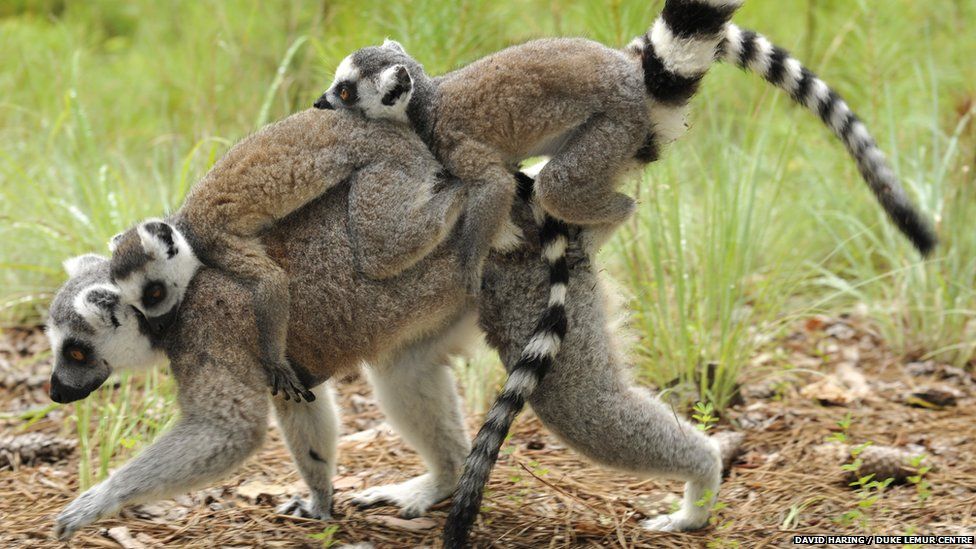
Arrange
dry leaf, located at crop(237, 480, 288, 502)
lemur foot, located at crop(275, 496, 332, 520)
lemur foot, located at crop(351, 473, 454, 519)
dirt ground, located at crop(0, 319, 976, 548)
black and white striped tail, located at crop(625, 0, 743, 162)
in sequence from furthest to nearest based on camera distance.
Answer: dry leaf, located at crop(237, 480, 288, 502) → lemur foot, located at crop(351, 473, 454, 519) → lemur foot, located at crop(275, 496, 332, 520) → dirt ground, located at crop(0, 319, 976, 548) → black and white striped tail, located at crop(625, 0, 743, 162)

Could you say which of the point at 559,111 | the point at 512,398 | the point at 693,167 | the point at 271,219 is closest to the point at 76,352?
the point at 271,219

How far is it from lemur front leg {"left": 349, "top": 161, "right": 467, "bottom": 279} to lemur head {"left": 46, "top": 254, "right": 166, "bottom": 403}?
1.22 m

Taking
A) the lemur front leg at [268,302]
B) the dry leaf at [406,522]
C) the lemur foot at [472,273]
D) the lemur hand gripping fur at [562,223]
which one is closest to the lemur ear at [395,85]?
the lemur hand gripping fur at [562,223]

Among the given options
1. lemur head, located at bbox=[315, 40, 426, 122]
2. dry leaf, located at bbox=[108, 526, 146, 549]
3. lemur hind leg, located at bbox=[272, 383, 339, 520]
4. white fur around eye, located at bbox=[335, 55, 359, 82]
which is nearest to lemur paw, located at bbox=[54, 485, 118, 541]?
dry leaf, located at bbox=[108, 526, 146, 549]

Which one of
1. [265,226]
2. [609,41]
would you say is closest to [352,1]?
[609,41]

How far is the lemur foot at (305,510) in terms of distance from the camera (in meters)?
5.71

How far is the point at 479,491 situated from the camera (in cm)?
488

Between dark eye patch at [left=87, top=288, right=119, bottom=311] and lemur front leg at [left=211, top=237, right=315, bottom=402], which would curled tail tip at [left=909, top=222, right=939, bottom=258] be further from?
dark eye patch at [left=87, top=288, right=119, bottom=311]

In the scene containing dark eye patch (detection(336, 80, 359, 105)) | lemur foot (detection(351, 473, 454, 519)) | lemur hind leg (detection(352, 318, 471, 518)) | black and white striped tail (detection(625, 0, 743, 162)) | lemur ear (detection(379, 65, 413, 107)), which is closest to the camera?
black and white striped tail (detection(625, 0, 743, 162))

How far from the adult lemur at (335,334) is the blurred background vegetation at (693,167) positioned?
122cm

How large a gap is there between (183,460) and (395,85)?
2185 mm

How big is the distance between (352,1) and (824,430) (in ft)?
21.4

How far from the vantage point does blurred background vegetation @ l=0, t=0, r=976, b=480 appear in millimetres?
7246

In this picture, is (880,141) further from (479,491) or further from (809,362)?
(479,491)
